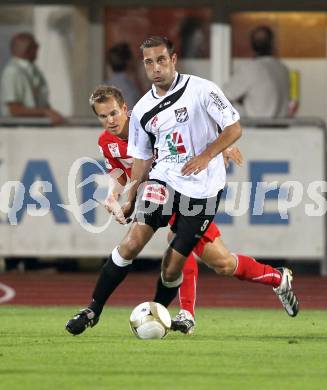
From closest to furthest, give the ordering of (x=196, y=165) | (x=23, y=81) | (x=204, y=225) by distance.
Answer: (x=196, y=165) < (x=204, y=225) < (x=23, y=81)

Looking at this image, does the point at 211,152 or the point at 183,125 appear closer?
the point at 211,152

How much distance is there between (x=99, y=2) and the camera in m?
19.0

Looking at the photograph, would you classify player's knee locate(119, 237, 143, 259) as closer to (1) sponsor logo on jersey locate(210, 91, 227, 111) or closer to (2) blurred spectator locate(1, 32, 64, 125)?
(1) sponsor logo on jersey locate(210, 91, 227, 111)

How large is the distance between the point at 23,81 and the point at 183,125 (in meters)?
7.40

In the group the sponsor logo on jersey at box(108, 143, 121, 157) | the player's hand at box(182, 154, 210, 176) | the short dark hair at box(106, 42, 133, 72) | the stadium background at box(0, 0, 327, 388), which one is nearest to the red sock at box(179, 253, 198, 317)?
the sponsor logo on jersey at box(108, 143, 121, 157)

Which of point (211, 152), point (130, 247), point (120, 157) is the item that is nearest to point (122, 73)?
point (120, 157)

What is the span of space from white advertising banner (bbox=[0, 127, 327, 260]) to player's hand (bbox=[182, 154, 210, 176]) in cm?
636

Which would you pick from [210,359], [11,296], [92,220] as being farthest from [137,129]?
[92,220]

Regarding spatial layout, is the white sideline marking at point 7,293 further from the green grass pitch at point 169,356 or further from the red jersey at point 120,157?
the red jersey at point 120,157

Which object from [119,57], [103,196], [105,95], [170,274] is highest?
[105,95]

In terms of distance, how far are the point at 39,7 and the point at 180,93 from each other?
9.00m

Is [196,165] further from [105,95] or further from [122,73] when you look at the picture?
[122,73]

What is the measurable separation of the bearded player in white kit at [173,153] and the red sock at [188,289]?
0.46 meters

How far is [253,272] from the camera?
10336 millimetres
